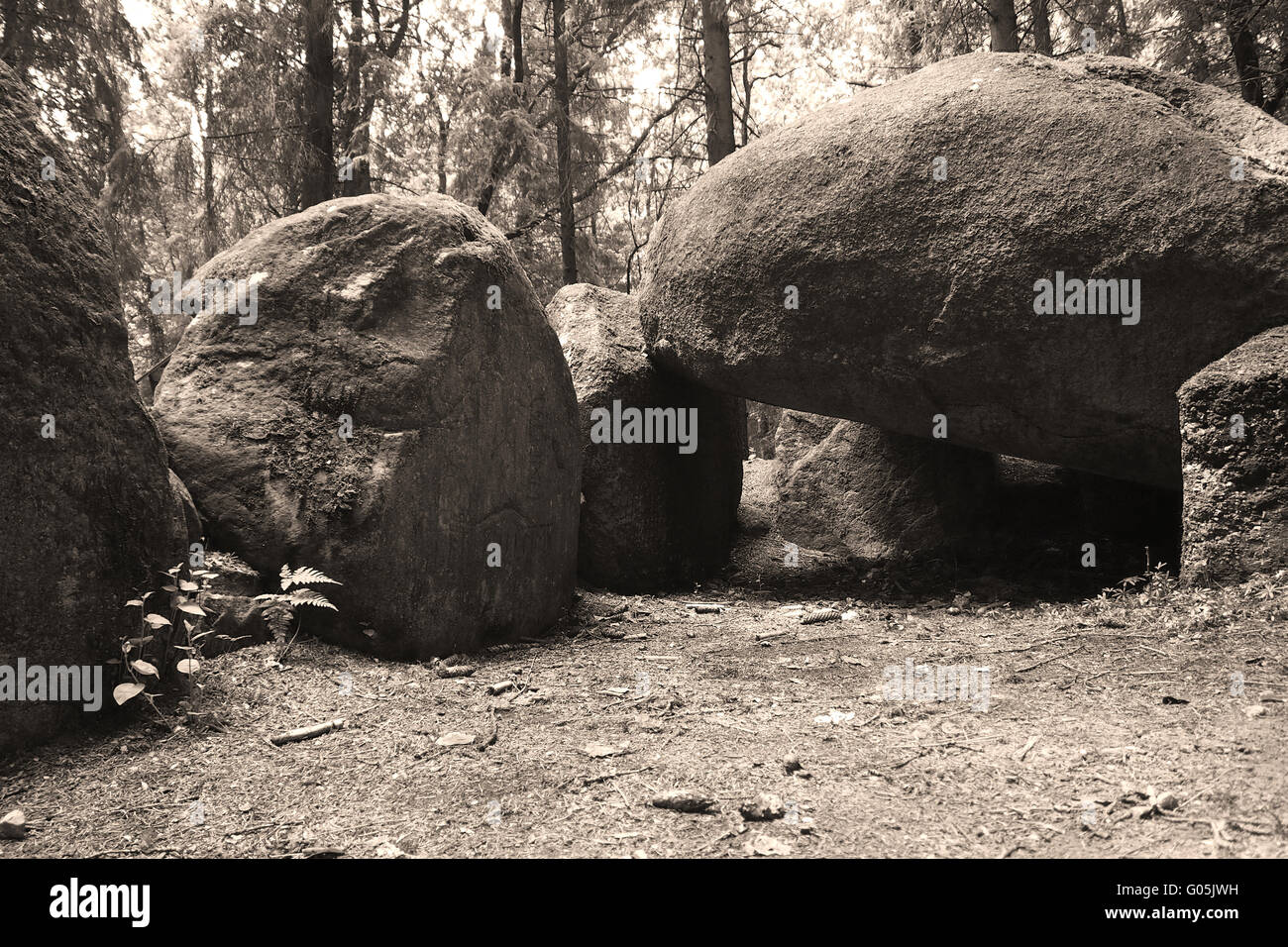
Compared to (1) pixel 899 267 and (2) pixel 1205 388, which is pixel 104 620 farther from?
(2) pixel 1205 388

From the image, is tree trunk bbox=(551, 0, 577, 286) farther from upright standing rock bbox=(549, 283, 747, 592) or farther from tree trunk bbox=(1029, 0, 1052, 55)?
tree trunk bbox=(1029, 0, 1052, 55)

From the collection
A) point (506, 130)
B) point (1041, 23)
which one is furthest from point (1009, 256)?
point (506, 130)

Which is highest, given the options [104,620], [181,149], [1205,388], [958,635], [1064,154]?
[181,149]

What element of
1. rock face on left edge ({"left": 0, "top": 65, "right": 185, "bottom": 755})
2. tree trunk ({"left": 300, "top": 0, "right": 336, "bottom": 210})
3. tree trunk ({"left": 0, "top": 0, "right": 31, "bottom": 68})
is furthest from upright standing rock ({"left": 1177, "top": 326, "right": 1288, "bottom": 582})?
tree trunk ({"left": 0, "top": 0, "right": 31, "bottom": 68})

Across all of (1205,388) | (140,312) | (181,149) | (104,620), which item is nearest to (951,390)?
(1205,388)

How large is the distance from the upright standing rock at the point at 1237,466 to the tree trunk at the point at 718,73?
6265 mm

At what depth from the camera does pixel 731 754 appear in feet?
10.1

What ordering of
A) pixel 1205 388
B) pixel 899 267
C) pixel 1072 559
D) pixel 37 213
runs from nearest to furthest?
pixel 37 213 → pixel 1205 388 → pixel 899 267 → pixel 1072 559

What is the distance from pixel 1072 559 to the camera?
618cm

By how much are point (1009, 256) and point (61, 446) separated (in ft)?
15.0

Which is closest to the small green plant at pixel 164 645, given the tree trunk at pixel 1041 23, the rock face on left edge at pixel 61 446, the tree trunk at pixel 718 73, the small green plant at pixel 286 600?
the rock face on left edge at pixel 61 446

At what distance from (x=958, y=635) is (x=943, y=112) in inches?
119

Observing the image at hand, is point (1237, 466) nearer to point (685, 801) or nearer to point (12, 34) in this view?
point (685, 801)

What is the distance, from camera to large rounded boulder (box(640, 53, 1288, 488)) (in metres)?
4.84
